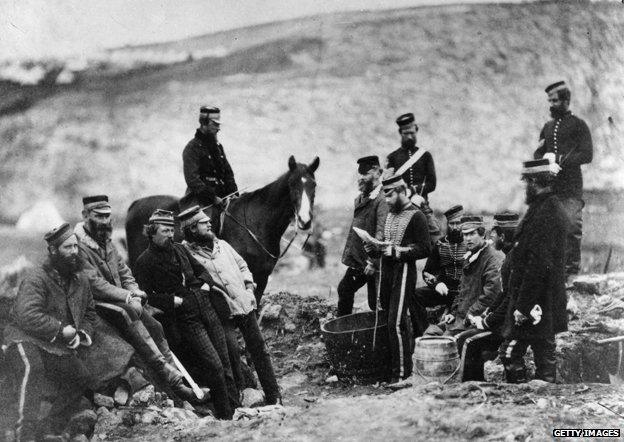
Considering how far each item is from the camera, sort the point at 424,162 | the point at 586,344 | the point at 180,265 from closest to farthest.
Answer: the point at 180,265, the point at 586,344, the point at 424,162

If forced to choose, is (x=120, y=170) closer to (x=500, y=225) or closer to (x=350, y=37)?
(x=350, y=37)

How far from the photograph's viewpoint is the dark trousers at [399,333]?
641cm

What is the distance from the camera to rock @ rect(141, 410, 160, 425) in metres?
5.36

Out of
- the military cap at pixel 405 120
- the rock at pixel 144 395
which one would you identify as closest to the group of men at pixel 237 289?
the rock at pixel 144 395

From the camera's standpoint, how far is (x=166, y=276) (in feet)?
19.6

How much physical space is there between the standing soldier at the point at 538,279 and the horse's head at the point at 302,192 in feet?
8.79

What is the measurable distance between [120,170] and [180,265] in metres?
4.53

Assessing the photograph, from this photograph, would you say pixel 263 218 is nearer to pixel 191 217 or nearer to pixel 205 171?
pixel 205 171

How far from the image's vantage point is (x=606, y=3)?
379 inches

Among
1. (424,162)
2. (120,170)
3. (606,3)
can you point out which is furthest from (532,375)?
(120,170)

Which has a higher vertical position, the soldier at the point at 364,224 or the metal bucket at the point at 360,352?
the soldier at the point at 364,224

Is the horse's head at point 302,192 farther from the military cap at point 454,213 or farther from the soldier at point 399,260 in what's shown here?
the military cap at point 454,213

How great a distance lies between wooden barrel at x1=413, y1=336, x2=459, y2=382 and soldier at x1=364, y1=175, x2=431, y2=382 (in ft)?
2.77

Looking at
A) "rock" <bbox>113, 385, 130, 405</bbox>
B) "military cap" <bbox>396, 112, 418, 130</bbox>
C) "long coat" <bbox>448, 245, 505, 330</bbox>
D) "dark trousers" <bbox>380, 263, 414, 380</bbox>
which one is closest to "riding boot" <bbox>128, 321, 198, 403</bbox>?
"rock" <bbox>113, 385, 130, 405</bbox>
